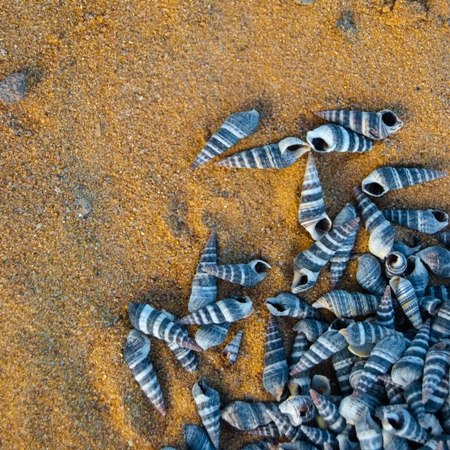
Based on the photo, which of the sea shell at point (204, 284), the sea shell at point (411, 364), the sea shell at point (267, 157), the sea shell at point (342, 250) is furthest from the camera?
the sea shell at point (342, 250)

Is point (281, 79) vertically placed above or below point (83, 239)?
above

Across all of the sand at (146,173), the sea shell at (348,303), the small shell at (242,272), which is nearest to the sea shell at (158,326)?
the sand at (146,173)

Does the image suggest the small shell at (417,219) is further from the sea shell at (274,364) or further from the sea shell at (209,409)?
the sea shell at (209,409)

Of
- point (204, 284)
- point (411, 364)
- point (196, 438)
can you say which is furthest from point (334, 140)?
point (196, 438)

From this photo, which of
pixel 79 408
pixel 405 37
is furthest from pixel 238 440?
pixel 405 37

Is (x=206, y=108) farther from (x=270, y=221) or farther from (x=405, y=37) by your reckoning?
(x=405, y=37)

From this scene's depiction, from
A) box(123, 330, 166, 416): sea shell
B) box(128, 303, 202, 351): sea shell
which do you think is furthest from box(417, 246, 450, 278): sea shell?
box(123, 330, 166, 416): sea shell

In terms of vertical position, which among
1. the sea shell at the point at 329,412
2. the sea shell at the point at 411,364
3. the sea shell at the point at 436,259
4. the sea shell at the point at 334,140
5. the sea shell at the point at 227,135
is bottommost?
the sea shell at the point at 329,412
